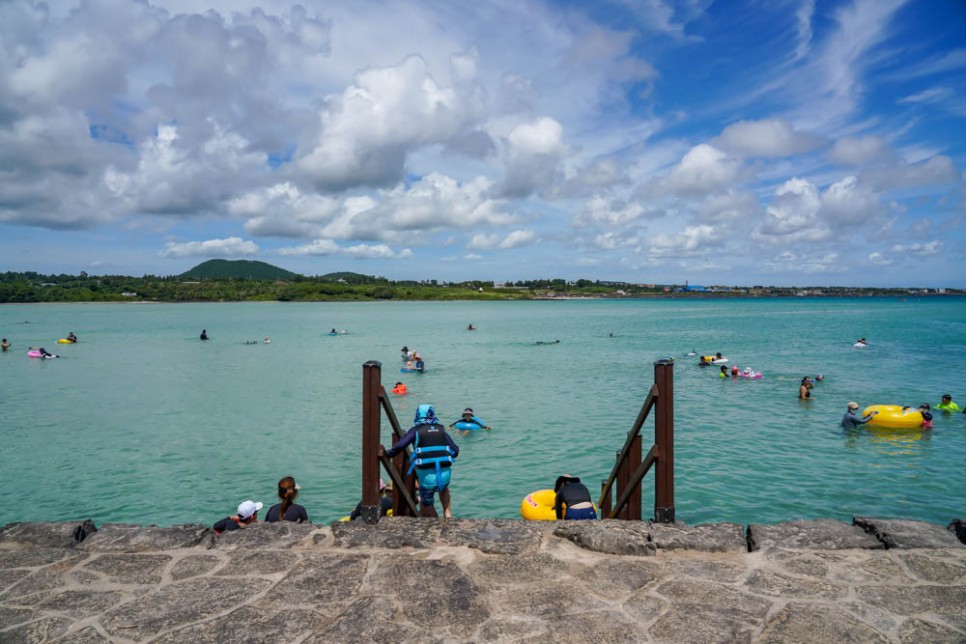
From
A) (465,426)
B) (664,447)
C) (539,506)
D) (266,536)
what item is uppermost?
(664,447)

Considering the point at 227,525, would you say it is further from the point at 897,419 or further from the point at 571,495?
the point at 897,419

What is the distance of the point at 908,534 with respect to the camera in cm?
590

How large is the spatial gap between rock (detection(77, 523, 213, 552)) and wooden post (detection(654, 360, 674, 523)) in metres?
5.19

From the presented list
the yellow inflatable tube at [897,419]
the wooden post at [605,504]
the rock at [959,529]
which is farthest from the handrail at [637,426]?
the yellow inflatable tube at [897,419]

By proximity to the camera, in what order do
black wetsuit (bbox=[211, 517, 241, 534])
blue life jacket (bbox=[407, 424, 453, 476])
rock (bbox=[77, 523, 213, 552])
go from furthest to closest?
black wetsuit (bbox=[211, 517, 241, 534])
blue life jacket (bbox=[407, 424, 453, 476])
rock (bbox=[77, 523, 213, 552])

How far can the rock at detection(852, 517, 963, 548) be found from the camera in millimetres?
5762

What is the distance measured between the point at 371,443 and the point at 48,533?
142 inches

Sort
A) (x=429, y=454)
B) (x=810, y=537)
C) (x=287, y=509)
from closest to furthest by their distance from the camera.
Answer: (x=810, y=537) → (x=429, y=454) → (x=287, y=509)

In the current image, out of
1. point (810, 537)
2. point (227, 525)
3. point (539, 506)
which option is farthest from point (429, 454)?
point (810, 537)

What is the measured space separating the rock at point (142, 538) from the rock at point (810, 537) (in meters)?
6.00

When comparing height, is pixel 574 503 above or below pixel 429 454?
below

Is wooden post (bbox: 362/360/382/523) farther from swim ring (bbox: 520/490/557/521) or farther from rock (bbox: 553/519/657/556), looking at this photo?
swim ring (bbox: 520/490/557/521)

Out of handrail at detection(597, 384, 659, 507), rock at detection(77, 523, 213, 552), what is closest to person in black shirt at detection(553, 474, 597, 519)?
handrail at detection(597, 384, 659, 507)

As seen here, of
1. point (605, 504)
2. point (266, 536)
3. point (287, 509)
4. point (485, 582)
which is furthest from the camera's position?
point (605, 504)
